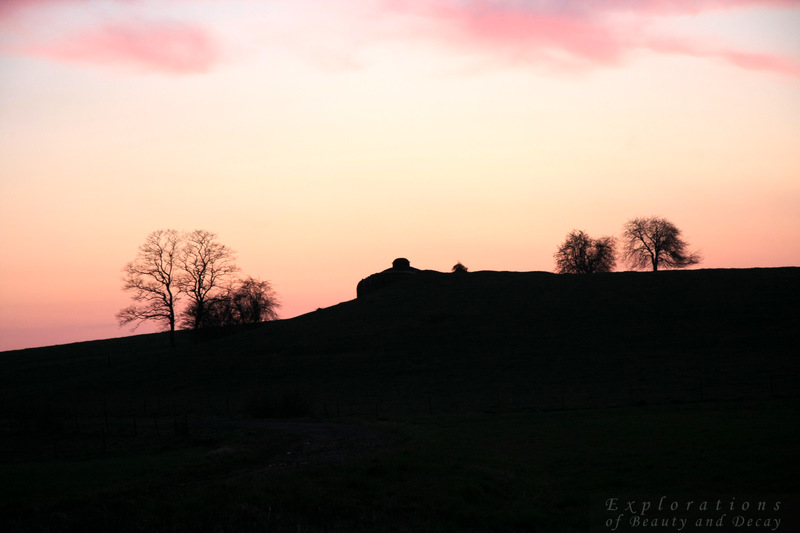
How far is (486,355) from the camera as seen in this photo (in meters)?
66.3

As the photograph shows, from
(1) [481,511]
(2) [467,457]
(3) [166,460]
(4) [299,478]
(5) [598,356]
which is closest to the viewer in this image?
(1) [481,511]

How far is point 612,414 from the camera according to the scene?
126ft

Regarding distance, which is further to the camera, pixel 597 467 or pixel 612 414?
pixel 612 414

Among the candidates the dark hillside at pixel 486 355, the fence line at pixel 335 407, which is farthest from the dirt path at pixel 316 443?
the dark hillside at pixel 486 355

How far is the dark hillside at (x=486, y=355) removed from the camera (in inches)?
2014

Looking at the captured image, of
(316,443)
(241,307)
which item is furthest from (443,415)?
(241,307)

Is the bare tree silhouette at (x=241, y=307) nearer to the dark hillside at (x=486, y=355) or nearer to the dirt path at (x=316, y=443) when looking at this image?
the dark hillside at (x=486, y=355)

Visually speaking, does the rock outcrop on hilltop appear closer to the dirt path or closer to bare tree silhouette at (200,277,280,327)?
bare tree silhouette at (200,277,280,327)

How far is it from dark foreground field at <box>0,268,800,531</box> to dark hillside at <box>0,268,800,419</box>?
36 cm

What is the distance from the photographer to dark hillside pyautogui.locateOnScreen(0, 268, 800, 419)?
5116cm

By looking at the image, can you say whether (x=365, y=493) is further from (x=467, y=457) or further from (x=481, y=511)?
(x=467, y=457)

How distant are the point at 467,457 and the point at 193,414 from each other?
32.9 m

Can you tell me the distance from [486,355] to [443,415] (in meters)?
23.8

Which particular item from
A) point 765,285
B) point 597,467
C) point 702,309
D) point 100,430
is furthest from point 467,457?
point 765,285
